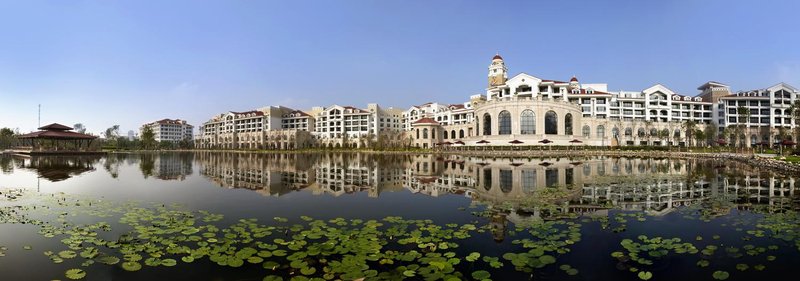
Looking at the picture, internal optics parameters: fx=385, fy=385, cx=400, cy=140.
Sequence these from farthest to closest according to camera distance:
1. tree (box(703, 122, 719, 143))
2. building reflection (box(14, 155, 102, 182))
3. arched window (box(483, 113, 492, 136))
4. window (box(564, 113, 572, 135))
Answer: tree (box(703, 122, 719, 143))
arched window (box(483, 113, 492, 136))
window (box(564, 113, 572, 135))
building reflection (box(14, 155, 102, 182))

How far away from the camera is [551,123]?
6019 centimetres

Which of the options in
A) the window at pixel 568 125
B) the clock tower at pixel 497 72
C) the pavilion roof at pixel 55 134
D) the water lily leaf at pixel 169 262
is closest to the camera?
the water lily leaf at pixel 169 262

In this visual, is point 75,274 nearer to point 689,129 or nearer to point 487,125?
Answer: point 487,125

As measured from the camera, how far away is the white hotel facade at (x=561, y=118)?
60094mm

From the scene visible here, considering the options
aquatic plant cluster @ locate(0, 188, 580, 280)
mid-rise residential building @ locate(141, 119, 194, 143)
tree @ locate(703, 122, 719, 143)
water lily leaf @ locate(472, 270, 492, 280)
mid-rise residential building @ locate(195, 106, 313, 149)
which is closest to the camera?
water lily leaf @ locate(472, 270, 492, 280)

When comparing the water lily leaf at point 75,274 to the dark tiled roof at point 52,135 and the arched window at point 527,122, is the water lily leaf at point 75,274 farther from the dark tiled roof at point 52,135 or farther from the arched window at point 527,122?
the dark tiled roof at point 52,135

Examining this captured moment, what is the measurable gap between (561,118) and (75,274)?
2473 inches

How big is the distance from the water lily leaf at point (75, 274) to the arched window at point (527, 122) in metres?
58.5

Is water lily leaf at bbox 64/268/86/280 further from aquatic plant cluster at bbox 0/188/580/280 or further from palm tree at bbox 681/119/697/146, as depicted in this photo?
palm tree at bbox 681/119/697/146

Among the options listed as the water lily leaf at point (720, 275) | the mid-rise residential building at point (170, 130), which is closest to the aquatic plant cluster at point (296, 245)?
the water lily leaf at point (720, 275)

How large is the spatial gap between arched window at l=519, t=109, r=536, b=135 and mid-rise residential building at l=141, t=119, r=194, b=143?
124 meters

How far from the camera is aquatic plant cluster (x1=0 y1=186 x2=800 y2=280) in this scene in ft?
18.6

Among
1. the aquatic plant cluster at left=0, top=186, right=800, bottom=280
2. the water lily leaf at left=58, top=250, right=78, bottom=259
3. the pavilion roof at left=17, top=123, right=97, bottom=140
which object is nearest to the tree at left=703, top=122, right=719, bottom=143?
the aquatic plant cluster at left=0, top=186, right=800, bottom=280

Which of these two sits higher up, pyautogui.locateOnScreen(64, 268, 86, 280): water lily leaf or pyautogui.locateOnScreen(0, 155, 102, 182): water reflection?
pyautogui.locateOnScreen(0, 155, 102, 182): water reflection
